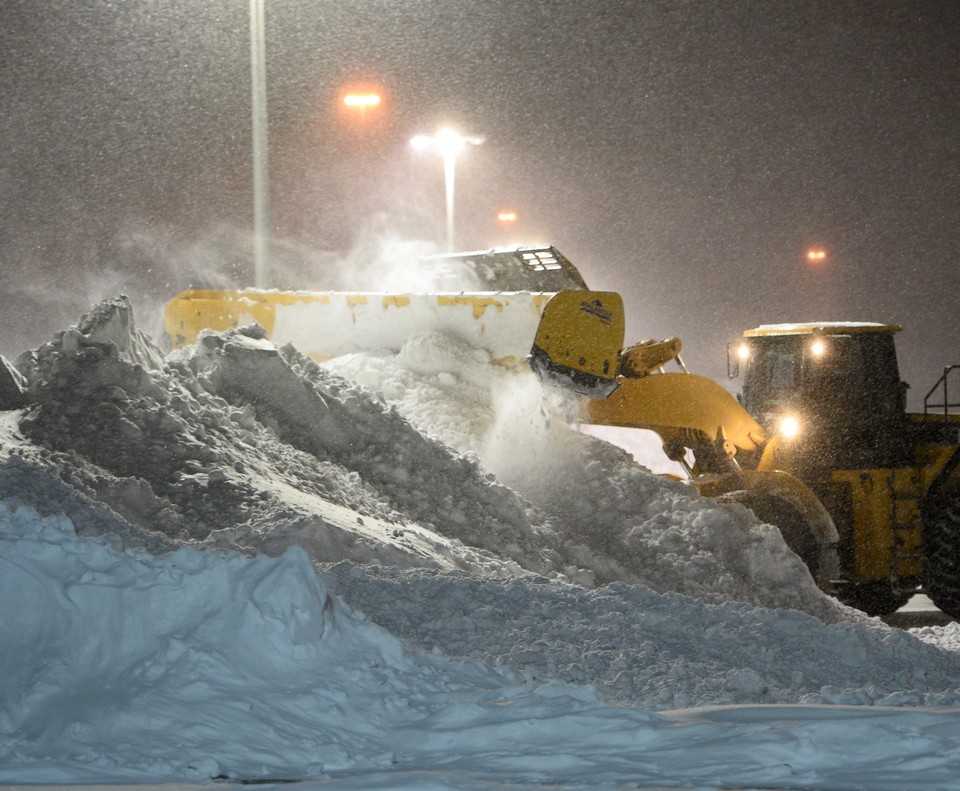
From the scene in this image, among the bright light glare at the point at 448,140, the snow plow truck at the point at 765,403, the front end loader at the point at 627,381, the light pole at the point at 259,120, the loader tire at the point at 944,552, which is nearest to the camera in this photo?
the front end loader at the point at 627,381

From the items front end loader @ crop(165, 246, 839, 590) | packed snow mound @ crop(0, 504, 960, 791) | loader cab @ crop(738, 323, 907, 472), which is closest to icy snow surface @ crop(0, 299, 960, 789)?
packed snow mound @ crop(0, 504, 960, 791)

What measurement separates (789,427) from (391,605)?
182 inches

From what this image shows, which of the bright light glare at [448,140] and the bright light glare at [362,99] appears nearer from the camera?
the bright light glare at [362,99]

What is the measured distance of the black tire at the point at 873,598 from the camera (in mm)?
9172

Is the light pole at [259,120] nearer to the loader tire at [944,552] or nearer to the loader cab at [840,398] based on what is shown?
the loader cab at [840,398]

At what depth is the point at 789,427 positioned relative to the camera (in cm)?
891

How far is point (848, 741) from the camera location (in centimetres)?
358

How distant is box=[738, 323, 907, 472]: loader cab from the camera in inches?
349

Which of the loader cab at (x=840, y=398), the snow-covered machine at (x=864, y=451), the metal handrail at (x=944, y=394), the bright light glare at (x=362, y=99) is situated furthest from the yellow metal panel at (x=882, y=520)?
the bright light glare at (x=362, y=99)

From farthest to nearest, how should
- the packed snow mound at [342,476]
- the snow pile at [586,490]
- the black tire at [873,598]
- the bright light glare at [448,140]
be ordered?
the bright light glare at [448,140] → the black tire at [873,598] → the snow pile at [586,490] → the packed snow mound at [342,476]

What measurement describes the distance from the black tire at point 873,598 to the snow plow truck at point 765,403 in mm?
12

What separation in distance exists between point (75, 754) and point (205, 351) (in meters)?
5.14

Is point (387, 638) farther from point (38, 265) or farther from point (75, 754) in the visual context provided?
point (38, 265)

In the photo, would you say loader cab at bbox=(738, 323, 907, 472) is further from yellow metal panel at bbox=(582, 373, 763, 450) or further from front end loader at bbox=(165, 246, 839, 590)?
yellow metal panel at bbox=(582, 373, 763, 450)
